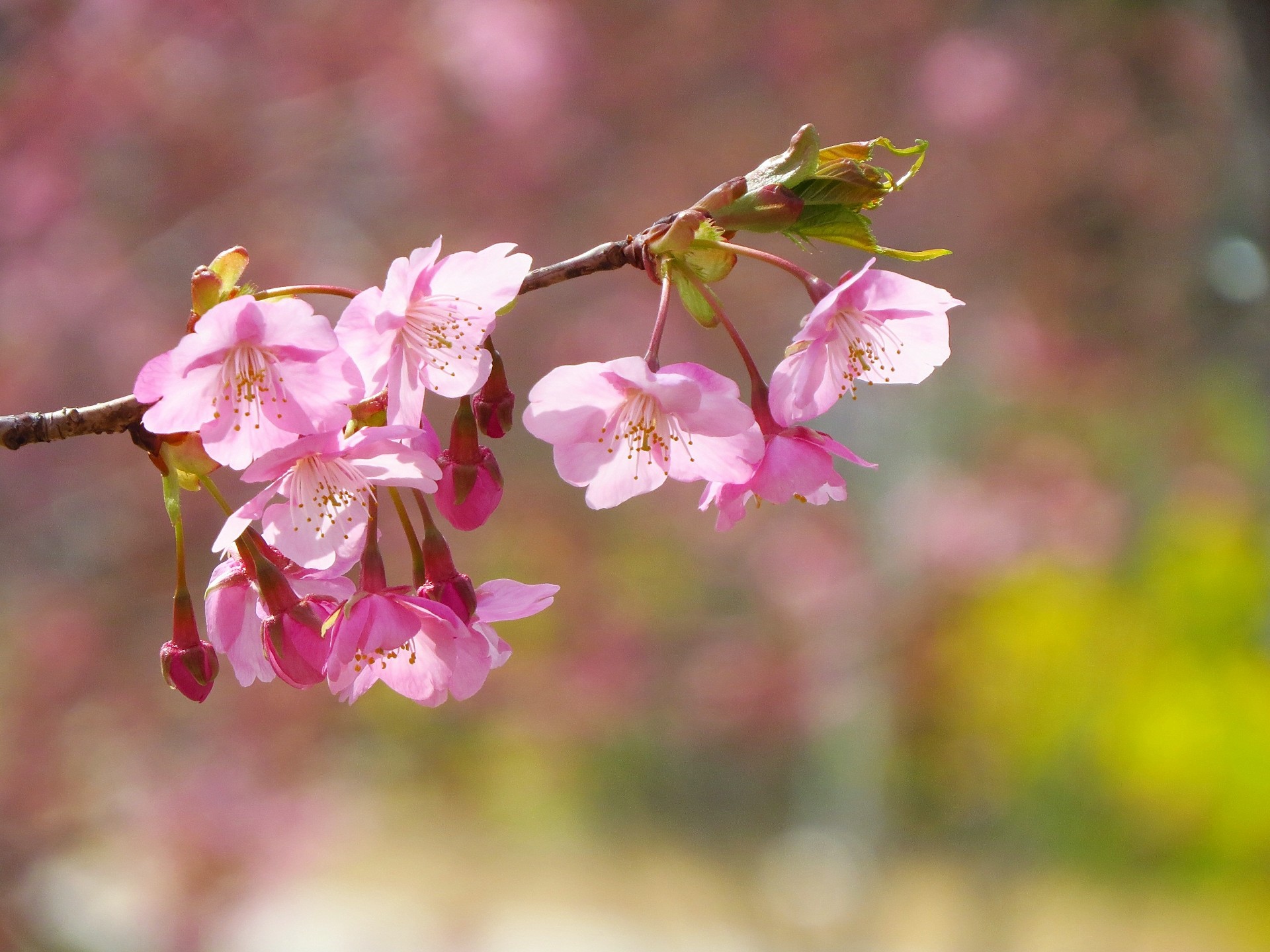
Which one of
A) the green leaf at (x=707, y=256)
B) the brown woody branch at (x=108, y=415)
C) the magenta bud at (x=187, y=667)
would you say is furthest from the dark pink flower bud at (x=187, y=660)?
the green leaf at (x=707, y=256)

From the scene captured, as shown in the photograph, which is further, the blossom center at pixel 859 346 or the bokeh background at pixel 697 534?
the bokeh background at pixel 697 534

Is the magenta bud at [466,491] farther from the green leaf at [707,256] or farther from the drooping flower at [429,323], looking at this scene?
the green leaf at [707,256]

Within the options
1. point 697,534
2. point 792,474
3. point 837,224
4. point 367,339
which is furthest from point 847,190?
point 697,534

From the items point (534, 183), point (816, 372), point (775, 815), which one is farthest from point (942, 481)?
point (816, 372)

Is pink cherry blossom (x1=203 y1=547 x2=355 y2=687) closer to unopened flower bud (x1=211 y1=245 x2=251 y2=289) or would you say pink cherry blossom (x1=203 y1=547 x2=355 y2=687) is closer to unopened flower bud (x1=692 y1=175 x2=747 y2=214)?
unopened flower bud (x1=211 y1=245 x2=251 y2=289)

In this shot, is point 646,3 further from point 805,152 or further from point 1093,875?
point 1093,875

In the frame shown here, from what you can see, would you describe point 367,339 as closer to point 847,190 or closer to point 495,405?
point 495,405
